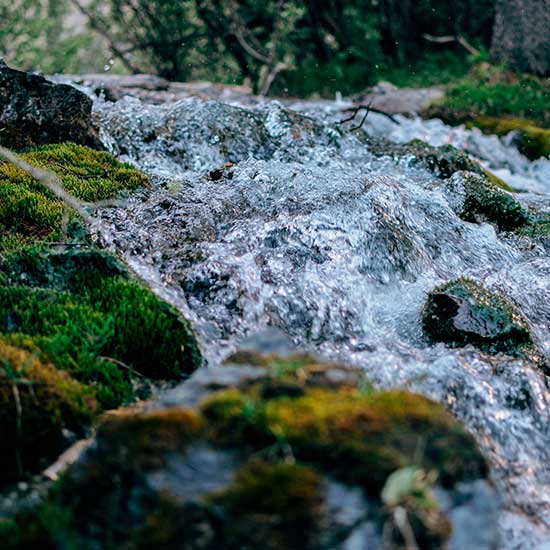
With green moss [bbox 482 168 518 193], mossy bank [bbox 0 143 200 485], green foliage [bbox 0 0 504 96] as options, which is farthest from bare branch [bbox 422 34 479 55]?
mossy bank [bbox 0 143 200 485]

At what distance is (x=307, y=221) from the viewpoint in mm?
6109

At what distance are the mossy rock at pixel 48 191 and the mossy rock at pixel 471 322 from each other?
2.79 meters

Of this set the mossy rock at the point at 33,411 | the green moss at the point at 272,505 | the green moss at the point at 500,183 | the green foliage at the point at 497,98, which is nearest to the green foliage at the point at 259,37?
the green foliage at the point at 497,98

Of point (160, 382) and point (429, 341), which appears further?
point (429, 341)

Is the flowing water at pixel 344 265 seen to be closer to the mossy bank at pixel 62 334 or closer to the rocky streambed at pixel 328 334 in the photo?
the rocky streambed at pixel 328 334

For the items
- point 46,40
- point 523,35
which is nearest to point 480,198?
point 523,35

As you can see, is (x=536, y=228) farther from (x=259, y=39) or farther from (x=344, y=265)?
(x=259, y=39)

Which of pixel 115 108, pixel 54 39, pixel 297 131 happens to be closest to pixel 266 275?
pixel 297 131

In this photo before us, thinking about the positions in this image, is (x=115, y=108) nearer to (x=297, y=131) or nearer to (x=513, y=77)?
(x=297, y=131)

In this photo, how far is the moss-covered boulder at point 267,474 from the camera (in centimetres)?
245

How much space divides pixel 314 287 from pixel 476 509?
293 centimetres

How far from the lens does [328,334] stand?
16.6 ft

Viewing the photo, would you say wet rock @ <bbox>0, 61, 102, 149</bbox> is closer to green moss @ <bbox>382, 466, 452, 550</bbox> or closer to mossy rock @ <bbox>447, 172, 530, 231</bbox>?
mossy rock @ <bbox>447, 172, 530, 231</bbox>

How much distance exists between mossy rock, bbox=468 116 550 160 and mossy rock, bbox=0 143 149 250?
7313mm
